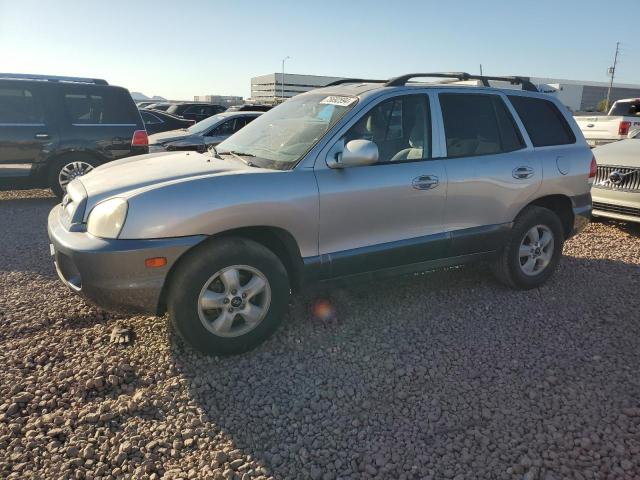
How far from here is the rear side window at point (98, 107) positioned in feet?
25.2

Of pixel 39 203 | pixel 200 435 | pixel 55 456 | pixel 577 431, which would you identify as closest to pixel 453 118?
pixel 577 431

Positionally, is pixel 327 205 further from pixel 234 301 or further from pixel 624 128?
pixel 624 128

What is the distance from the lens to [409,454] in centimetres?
245

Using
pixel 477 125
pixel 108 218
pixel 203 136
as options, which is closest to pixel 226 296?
pixel 108 218

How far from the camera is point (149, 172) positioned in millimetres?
3385

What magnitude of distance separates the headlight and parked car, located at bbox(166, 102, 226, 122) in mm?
17584

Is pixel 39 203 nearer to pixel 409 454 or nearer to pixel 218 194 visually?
pixel 218 194

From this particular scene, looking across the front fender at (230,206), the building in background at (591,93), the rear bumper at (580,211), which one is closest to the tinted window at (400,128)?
the front fender at (230,206)

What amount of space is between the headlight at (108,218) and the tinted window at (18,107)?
5.51 meters

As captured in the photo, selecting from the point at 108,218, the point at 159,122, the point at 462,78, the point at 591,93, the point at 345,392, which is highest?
the point at 591,93

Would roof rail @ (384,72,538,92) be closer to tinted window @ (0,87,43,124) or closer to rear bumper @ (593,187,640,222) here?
rear bumper @ (593,187,640,222)

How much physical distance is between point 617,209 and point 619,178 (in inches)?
16.2

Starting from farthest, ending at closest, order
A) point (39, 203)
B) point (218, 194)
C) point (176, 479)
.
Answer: point (39, 203), point (218, 194), point (176, 479)

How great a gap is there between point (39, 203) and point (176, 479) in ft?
23.6
